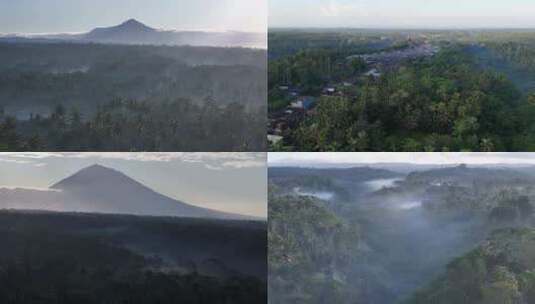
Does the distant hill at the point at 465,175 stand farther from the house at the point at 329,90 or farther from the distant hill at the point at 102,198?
the distant hill at the point at 102,198

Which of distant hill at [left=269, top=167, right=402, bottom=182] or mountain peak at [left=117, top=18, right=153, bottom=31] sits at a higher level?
mountain peak at [left=117, top=18, right=153, bottom=31]

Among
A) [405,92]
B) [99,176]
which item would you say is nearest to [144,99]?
[99,176]

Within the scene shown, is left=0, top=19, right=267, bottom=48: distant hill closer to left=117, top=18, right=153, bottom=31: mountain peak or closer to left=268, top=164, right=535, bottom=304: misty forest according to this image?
left=117, top=18, right=153, bottom=31: mountain peak

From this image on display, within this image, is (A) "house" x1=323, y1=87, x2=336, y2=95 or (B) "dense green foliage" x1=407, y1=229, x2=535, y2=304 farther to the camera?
(A) "house" x1=323, y1=87, x2=336, y2=95

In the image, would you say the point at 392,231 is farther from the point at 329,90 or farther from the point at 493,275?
the point at 329,90

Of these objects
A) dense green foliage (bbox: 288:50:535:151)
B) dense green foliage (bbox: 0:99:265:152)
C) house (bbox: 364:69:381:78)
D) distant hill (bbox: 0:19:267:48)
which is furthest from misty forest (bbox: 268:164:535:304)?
distant hill (bbox: 0:19:267:48)

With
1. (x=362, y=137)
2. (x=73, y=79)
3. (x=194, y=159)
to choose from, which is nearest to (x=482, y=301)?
(x=362, y=137)

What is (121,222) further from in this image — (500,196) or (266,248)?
(500,196)
